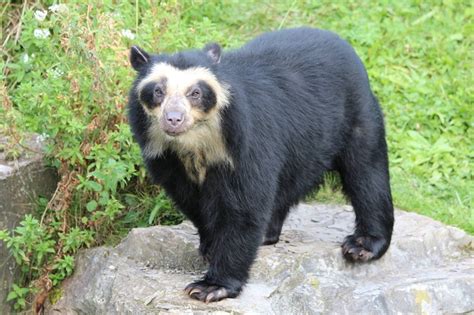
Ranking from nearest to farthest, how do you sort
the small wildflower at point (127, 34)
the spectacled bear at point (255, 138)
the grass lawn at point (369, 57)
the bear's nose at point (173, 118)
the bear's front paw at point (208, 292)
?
the bear's nose at point (173, 118) < the spectacled bear at point (255, 138) < the bear's front paw at point (208, 292) < the grass lawn at point (369, 57) < the small wildflower at point (127, 34)

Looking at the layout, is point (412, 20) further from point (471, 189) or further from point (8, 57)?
point (8, 57)

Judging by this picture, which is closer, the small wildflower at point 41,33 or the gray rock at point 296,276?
the gray rock at point 296,276

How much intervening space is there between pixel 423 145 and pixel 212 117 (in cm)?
395

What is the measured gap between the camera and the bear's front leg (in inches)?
214

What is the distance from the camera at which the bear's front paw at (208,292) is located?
18.0 feet

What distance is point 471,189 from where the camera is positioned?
825 cm

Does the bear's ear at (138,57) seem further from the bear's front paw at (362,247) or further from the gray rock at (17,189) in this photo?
the bear's front paw at (362,247)

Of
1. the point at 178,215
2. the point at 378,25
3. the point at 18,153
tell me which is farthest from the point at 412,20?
the point at 18,153

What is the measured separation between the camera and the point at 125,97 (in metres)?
6.84

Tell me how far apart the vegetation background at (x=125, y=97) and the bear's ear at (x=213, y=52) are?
1407 mm

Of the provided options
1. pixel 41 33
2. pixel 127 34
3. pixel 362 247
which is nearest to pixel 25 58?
pixel 41 33

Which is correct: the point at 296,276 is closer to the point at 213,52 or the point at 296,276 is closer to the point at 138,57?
the point at 213,52

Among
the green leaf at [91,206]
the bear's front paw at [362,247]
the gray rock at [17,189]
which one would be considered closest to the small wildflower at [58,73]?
the gray rock at [17,189]

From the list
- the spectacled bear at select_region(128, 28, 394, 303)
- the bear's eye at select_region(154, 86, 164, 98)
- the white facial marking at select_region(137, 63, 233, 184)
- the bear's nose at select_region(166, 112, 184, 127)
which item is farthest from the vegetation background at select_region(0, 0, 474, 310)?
the bear's nose at select_region(166, 112, 184, 127)
